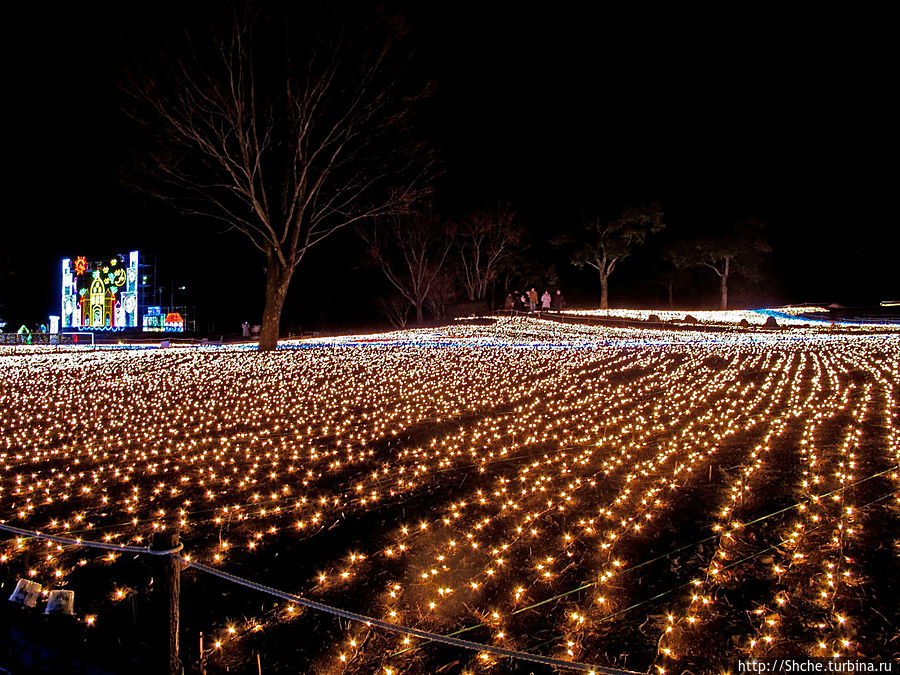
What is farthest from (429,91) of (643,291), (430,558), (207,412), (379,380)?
(643,291)

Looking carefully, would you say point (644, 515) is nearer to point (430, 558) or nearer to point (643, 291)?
point (430, 558)

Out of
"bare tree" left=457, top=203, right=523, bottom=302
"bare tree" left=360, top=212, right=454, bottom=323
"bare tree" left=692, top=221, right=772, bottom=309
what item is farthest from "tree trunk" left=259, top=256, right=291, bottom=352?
"bare tree" left=692, top=221, right=772, bottom=309

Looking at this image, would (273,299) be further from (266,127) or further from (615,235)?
(615,235)

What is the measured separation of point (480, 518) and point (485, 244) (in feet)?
108

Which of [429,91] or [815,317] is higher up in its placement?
[429,91]

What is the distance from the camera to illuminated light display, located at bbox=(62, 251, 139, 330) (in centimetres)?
3128

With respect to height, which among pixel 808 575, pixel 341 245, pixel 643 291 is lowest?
pixel 808 575

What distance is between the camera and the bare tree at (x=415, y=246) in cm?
3378

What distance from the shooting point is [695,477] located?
4848 mm

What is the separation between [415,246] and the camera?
34.4m

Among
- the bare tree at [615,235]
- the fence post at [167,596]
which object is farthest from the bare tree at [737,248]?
the fence post at [167,596]

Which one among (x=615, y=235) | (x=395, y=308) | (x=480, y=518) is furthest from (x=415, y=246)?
(x=480, y=518)

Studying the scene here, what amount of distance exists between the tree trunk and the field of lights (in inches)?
321

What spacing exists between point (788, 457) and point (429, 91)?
1401 cm
